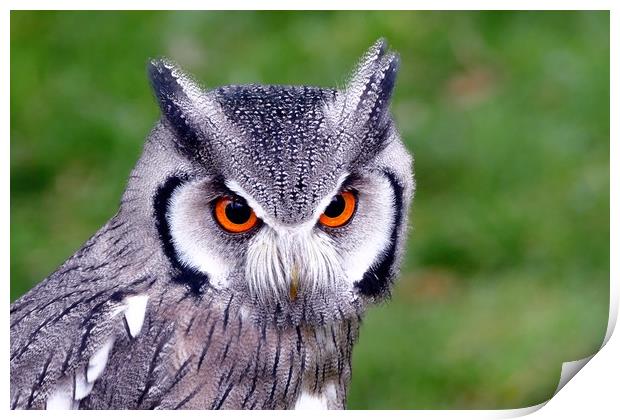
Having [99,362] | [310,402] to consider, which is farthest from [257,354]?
[99,362]

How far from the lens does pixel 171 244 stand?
1403 mm

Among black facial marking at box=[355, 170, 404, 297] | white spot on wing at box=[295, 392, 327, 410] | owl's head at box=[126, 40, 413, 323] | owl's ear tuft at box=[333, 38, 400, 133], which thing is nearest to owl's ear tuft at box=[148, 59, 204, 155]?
owl's head at box=[126, 40, 413, 323]

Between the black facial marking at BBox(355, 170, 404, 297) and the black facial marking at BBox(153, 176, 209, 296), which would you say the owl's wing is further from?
the black facial marking at BBox(355, 170, 404, 297)

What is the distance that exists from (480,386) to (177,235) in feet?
2.95

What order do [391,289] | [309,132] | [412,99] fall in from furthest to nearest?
1. [412,99]
2. [391,289]
3. [309,132]

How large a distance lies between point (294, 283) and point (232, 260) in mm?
94

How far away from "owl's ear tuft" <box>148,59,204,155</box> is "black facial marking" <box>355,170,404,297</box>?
1.02 feet

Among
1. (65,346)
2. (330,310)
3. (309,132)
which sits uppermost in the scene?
(309,132)

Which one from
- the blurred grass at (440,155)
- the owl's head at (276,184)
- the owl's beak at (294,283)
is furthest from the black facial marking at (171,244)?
the blurred grass at (440,155)

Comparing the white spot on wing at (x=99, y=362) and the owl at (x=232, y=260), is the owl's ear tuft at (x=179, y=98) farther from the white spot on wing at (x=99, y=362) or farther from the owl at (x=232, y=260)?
the white spot on wing at (x=99, y=362)

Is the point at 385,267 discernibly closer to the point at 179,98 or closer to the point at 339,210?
the point at 339,210
